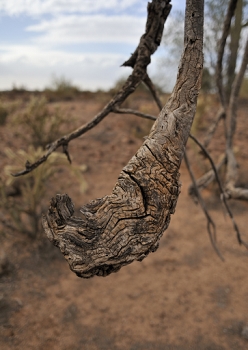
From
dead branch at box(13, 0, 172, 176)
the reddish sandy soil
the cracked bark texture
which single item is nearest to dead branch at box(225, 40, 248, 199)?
dead branch at box(13, 0, 172, 176)

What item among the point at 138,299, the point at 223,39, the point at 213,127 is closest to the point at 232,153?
the point at 213,127

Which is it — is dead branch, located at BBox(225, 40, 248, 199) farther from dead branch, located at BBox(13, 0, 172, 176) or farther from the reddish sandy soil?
the reddish sandy soil

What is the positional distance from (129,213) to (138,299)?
9.44 ft

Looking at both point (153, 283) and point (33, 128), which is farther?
point (33, 128)

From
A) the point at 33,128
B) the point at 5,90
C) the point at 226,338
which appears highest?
the point at 5,90

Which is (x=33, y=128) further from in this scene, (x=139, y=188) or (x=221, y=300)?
(x=139, y=188)

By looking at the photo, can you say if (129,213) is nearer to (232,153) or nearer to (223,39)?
(223,39)

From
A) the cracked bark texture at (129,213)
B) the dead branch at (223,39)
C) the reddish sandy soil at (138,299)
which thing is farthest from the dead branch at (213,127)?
the cracked bark texture at (129,213)

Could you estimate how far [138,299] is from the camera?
11.4ft

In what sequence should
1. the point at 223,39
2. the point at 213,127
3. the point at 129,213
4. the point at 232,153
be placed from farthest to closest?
1. the point at 213,127
2. the point at 232,153
3. the point at 223,39
4. the point at 129,213

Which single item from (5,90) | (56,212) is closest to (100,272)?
(56,212)

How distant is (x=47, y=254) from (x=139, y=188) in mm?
3498

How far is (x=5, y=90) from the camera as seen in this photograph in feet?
41.6

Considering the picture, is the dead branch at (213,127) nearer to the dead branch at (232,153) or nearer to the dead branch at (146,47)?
the dead branch at (232,153)
